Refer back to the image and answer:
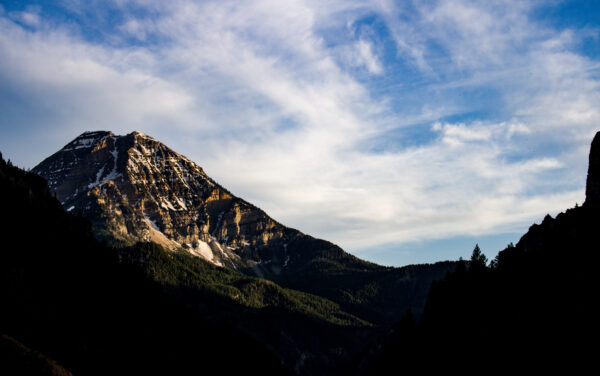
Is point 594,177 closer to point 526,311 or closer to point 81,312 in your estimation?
point 526,311

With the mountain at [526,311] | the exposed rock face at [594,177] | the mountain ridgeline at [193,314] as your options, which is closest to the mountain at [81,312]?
the mountain ridgeline at [193,314]

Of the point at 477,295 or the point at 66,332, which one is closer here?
the point at 66,332

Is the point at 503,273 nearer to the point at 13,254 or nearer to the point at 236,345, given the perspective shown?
the point at 236,345

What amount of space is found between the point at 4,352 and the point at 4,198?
71.8 m

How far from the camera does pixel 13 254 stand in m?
109

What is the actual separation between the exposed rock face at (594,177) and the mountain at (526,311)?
0.78 ft

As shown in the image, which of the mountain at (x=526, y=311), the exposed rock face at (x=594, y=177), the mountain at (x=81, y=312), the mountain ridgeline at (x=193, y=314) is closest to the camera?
the mountain at (x=526, y=311)

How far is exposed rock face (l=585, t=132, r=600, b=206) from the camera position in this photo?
123756 mm

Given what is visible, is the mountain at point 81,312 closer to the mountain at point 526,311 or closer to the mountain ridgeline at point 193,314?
the mountain ridgeline at point 193,314

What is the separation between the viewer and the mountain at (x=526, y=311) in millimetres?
73312

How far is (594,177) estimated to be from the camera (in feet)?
420

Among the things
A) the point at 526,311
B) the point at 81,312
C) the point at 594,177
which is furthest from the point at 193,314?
the point at 594,177

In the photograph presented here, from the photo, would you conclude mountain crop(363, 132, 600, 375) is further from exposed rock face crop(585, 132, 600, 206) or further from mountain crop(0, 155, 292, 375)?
mountain crop(0, 155, 292, 375)

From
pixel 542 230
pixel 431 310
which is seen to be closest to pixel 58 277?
pixel 431 310
